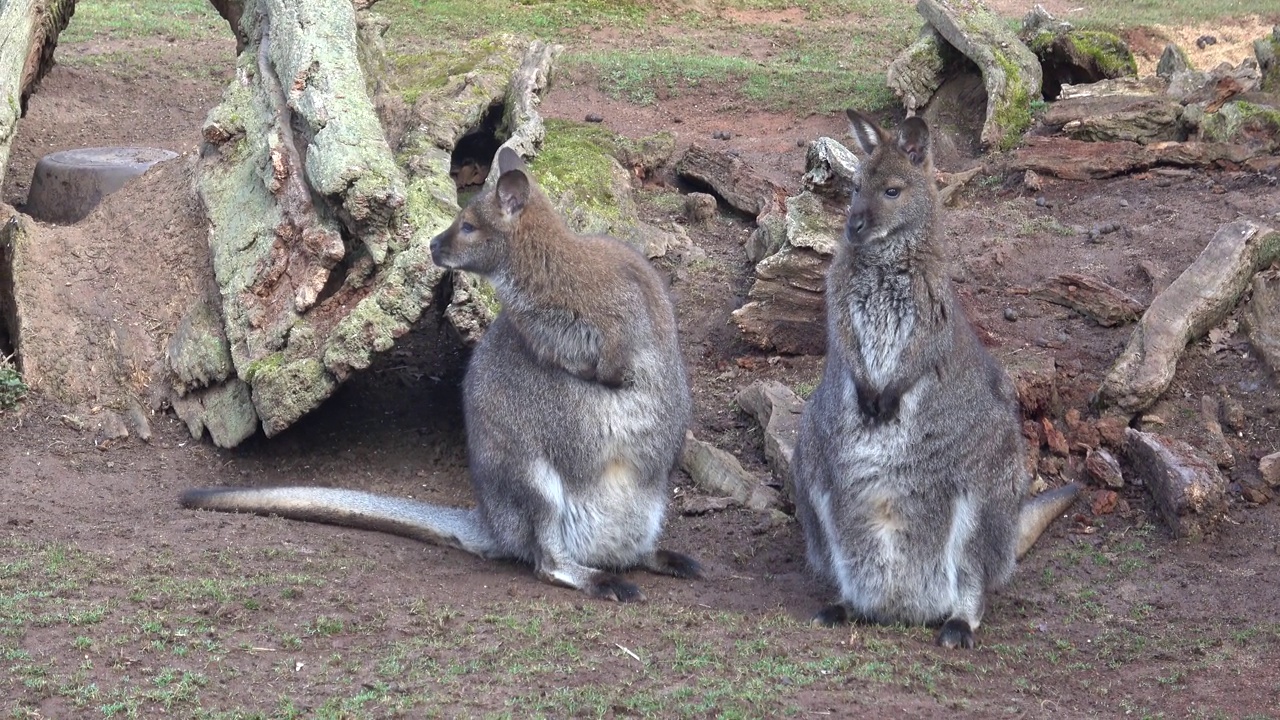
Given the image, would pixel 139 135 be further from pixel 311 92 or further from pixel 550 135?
pixel 311 92

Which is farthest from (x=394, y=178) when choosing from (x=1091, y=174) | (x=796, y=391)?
(x=1091, y=174)

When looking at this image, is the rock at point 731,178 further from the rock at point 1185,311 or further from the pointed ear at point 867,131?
the pointed ear at point 867,131

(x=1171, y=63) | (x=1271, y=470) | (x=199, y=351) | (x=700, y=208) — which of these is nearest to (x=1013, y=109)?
(x=1171, y=63)

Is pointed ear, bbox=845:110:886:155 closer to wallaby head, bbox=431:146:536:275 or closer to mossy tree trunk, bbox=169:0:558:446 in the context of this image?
wallaby head, bbox=431:146:536:275

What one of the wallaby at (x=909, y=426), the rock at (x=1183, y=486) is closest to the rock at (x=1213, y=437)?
the rock at (x=1183, y=486)

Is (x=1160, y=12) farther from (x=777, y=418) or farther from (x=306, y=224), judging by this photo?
(x=306, y=224)

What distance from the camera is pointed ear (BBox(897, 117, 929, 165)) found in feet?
19.3

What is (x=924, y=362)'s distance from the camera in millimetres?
5941

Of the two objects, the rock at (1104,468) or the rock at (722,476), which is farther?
the rock at (722,476)

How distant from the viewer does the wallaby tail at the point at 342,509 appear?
7090mm

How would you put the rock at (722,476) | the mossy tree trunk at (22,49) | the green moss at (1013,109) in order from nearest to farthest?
the rock at (722,476) < the mossy tree trunk at (22,49) < the green moss at (1013,109)

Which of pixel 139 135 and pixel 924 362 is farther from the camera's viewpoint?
pixel 139 135

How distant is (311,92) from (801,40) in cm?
1160

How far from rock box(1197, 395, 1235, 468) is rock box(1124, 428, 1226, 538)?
21 cm
